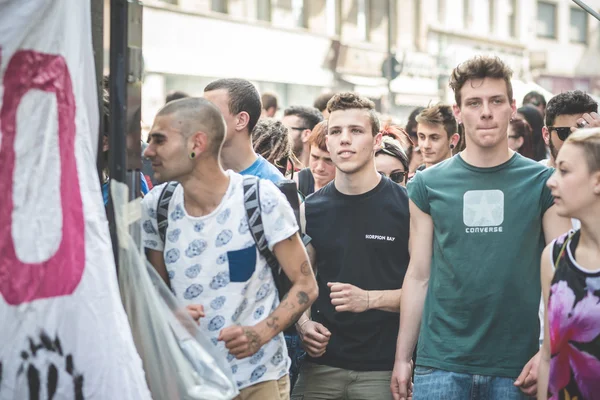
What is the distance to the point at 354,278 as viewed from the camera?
4941mm

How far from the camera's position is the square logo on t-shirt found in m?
4.41

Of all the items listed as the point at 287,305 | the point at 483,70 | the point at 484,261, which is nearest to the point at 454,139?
the point at 483,70

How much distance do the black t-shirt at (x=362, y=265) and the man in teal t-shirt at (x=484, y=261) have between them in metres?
0.34

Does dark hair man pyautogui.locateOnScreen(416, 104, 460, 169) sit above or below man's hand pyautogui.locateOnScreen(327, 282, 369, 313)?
above

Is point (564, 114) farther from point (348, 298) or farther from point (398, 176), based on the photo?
point (348, 298)

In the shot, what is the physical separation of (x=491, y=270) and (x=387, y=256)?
72 centimetres

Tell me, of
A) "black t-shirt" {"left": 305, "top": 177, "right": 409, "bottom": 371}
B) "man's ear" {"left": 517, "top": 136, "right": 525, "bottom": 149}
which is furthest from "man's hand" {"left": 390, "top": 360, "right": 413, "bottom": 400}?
"man's ear" {"left": 517, "top": 136, "right": 525, "bottom": 149}

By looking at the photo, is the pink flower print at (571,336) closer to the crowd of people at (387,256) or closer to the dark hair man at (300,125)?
the crowd of people at (387,256)

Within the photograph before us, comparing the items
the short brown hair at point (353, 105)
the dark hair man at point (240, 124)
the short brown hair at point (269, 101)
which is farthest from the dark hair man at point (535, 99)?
the dark hair man at point (240, 124)

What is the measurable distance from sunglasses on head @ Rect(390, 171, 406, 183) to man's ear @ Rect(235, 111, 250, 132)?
131 cm

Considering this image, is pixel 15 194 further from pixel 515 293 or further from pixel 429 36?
pixel 429 36

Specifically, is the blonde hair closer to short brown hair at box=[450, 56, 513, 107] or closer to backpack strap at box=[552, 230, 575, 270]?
backpack strap at box=[552, 230, 575, 270]

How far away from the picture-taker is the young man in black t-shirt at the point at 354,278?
4875 mm

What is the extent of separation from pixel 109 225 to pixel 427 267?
1.70m
